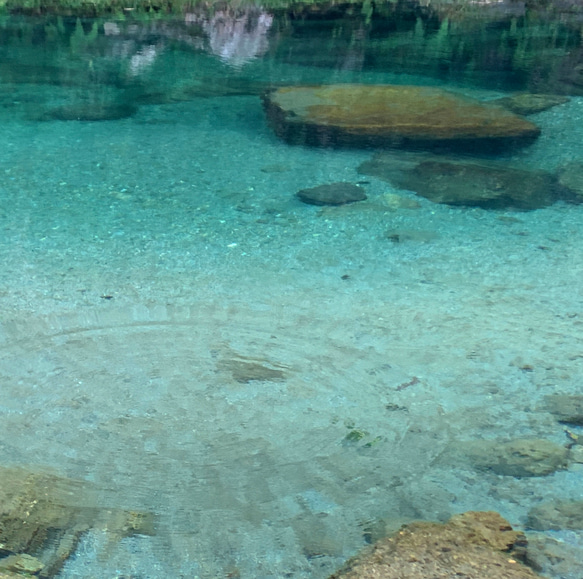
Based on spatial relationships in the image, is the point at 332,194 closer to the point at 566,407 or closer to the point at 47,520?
the point at 566,407

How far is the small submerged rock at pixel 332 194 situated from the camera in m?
5.54

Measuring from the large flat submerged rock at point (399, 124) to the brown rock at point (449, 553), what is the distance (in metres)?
5.05

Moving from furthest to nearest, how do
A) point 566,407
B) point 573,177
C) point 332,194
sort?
point 573,177, point 332,194, point 566,407

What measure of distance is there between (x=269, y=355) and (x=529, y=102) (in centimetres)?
610

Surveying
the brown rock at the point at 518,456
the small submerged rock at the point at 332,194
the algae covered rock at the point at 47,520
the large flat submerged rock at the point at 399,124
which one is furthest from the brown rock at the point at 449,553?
the large flat submerged rock at the point at 399,124

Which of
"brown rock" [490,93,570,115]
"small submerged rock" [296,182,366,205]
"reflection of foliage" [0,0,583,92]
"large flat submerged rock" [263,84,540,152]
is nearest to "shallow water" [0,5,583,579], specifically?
"small submerged rock" [296,182,366,205]

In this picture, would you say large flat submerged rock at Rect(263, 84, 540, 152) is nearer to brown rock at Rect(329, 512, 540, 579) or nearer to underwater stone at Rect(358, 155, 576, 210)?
underwater stone at Rect(358, 155, 576, 210)

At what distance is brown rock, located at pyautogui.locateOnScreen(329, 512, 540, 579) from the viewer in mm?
1910

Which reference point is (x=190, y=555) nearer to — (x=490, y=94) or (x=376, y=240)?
(x=376, y=240)

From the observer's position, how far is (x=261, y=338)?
3561 mm

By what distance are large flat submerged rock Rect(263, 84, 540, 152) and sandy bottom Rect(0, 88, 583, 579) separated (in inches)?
38.7

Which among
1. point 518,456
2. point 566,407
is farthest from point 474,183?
point 518,456

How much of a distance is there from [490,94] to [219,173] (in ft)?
15.0

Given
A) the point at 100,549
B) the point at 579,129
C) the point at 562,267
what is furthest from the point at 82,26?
the point at 100,549
